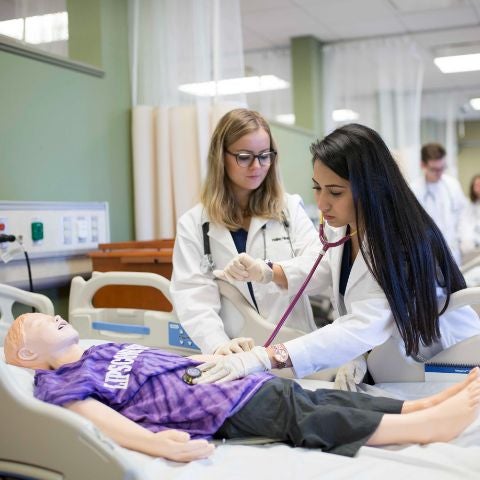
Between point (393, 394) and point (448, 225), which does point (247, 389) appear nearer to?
point (393, 394)

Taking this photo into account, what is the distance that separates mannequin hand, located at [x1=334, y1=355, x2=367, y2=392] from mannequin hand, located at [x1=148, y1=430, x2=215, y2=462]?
490mm

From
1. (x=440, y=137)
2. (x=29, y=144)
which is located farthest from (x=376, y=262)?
(x=440, y=137)

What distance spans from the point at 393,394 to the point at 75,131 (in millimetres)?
1732

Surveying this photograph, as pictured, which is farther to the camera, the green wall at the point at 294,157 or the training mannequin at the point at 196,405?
the green wall at the point at 294,157

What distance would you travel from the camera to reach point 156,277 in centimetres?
206

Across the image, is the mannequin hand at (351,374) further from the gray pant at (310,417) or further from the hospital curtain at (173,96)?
the hospital curtain at (173,96)

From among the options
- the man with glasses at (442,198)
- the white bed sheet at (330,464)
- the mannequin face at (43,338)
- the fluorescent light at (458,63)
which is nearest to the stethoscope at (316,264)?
the white bed sheet at (330,464)

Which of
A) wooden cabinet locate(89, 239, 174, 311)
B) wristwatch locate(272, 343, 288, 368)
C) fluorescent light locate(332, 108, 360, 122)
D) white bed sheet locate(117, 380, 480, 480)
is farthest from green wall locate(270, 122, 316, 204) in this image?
white bed sheet locate(117, 380, 480, 480)

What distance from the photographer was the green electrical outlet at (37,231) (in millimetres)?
2359

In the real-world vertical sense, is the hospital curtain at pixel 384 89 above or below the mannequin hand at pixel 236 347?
above

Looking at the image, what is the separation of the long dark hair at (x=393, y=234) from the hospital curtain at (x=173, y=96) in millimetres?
1383

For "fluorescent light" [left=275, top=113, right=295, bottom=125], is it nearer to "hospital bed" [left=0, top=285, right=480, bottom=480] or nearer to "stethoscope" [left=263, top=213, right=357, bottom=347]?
"stethoscope" [left=263, top=213, right=357, bottom=347]

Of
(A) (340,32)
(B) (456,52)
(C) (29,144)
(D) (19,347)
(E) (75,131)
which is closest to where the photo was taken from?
(D) (19,347)

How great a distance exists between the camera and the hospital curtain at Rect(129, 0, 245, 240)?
2.87 m
